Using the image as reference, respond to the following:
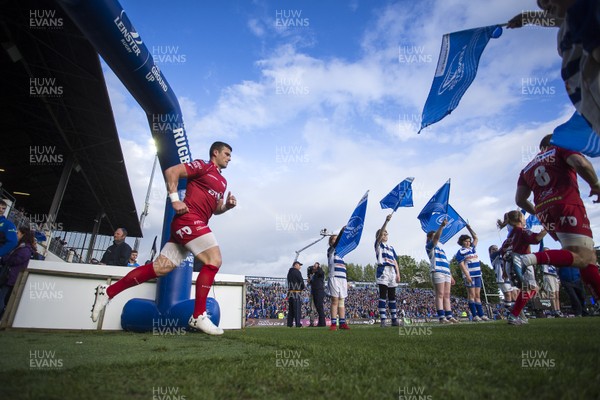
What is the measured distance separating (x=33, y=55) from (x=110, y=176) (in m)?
9.54

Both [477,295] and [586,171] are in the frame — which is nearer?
[586,171]

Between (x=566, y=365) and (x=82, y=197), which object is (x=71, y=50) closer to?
(x=566, y=365)

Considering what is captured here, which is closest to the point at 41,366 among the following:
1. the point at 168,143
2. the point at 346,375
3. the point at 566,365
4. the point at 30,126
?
the point at 346,375

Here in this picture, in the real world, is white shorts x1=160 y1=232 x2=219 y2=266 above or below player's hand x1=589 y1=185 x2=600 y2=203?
below

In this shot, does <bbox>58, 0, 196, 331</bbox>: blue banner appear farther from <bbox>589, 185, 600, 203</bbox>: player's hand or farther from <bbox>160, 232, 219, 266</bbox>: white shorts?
<bbox>589, 185, 600, 203</bbox>: player's hand

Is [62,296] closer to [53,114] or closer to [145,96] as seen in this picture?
[145,96]

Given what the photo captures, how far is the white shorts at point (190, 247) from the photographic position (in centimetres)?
394

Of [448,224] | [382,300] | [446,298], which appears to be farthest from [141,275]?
[448,224]

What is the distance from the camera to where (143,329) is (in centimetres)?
536

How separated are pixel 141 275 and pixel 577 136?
5156 millimetres

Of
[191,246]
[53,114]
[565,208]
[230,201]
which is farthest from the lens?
[53,114]

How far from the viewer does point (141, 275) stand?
3.96m

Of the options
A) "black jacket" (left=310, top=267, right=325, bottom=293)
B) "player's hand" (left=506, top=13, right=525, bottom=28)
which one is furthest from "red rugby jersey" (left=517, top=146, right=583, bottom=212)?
"black jacket" (left=310, top=267, right=325, bottom=293)

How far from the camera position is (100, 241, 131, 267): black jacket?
7.45 m
